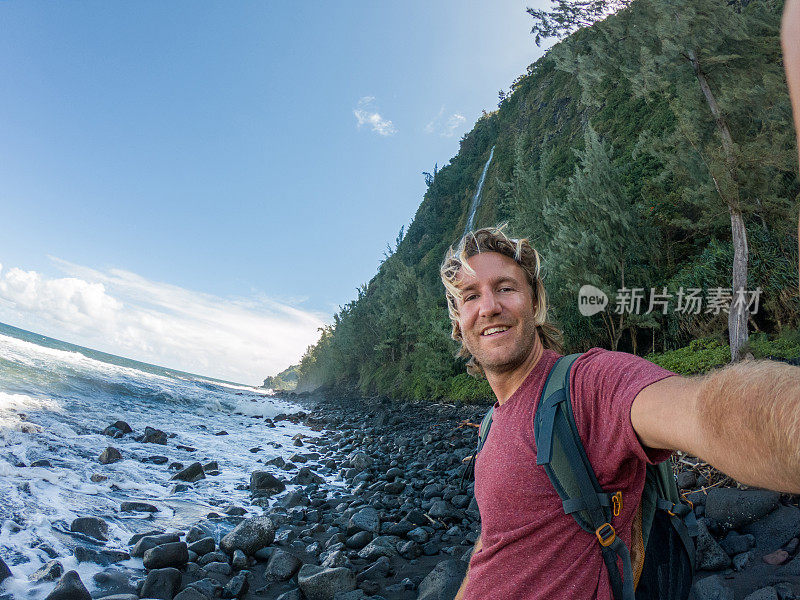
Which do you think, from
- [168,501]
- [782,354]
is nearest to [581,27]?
[782,354]

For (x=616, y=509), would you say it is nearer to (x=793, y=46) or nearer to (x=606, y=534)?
(x=606, y=534)

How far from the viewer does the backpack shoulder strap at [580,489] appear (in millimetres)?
1341

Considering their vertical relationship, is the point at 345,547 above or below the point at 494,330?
below

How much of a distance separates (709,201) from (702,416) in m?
11.4

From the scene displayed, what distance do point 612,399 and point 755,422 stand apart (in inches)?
19.1

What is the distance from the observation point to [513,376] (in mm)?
1947

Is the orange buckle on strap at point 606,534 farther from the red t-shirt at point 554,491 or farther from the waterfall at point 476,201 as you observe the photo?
the waterfall at point 476,201

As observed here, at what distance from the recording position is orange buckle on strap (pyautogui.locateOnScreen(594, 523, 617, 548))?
134cm

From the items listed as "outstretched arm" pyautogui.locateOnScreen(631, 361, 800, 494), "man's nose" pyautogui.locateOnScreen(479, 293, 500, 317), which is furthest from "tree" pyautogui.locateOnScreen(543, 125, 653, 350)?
"outstretched arm" pyautogui.locateOnScreen(631, 361, 800, 494)

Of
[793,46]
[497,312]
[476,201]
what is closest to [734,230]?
[497,312]

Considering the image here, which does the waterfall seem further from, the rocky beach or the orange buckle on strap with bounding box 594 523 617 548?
the orange buckle on strap with bounding box 594 523 617 548

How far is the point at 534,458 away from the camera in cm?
151

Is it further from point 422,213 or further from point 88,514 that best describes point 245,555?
point 422,213

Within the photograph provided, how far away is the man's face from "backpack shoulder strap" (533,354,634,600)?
488 mm
